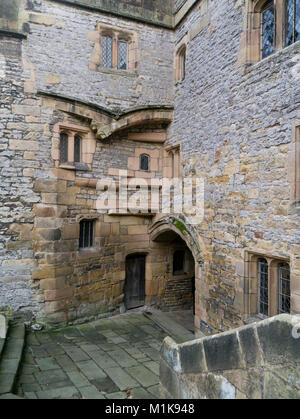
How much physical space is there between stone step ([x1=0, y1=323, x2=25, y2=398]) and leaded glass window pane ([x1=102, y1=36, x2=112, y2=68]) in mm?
6462

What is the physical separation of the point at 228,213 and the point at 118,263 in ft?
12.1

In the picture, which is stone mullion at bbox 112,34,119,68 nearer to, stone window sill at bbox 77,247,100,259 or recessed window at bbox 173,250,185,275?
stone window sill at bbox 77,247,100,259

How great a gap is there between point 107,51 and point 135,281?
6.15 metres

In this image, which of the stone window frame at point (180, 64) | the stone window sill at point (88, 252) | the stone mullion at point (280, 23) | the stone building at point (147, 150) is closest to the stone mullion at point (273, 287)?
the stone building at point (147, 150)

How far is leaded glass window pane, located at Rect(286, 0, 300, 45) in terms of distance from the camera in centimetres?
506

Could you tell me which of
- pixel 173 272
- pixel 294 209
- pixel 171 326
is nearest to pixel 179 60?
pixel 294 209

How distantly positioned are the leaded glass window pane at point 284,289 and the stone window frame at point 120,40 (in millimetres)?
6097

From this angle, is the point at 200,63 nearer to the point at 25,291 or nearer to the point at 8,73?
the point at 8,73

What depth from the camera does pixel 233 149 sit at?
6.20 metres

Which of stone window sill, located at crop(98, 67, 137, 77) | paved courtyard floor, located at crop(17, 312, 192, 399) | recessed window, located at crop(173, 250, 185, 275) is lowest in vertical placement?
paved courtyard floor, located at crop(17, 312, 192, 399)

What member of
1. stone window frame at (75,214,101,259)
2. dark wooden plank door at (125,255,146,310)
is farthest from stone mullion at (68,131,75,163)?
dark wooden plank door at (125,255,146,310)

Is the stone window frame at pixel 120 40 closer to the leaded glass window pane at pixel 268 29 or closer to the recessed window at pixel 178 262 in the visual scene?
the leaded glass window pane at pixel 268 29

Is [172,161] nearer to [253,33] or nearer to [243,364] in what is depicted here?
[253,33]
